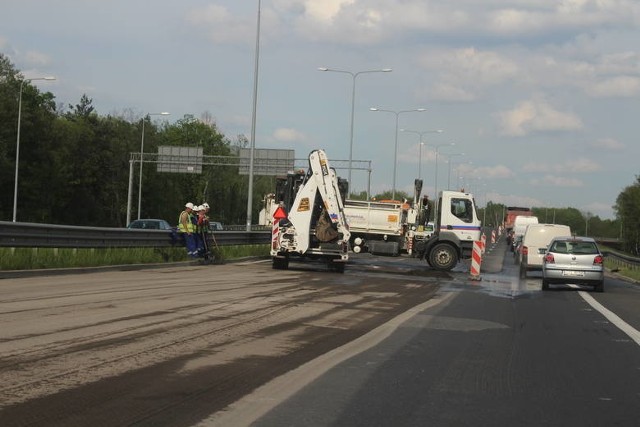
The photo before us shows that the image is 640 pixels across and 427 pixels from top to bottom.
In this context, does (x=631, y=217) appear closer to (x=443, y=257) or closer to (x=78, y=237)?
(x=443, y=257)

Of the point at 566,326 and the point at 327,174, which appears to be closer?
the point at 566,326

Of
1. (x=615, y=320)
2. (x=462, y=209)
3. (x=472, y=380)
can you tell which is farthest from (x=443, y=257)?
(x=472, y=380)

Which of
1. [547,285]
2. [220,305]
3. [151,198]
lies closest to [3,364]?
[220,305]

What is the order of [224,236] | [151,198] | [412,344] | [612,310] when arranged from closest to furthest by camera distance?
[412,344] < [612,310] < [224,236] < [151,198]

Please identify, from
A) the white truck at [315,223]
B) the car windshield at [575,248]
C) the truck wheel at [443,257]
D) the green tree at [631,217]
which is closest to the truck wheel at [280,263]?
the white truck at [315,223]

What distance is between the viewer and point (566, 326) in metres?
13.8

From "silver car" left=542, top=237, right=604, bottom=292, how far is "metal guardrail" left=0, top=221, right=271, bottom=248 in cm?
1167

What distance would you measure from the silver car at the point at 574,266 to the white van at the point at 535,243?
19.9ft

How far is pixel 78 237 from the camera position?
22016 mm

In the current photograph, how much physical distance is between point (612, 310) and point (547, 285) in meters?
6.99

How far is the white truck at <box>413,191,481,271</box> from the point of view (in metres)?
30.5

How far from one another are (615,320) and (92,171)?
71.5m

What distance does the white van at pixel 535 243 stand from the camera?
30.5 metres

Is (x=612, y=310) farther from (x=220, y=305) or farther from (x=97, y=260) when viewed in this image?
(x=97, y=260)
